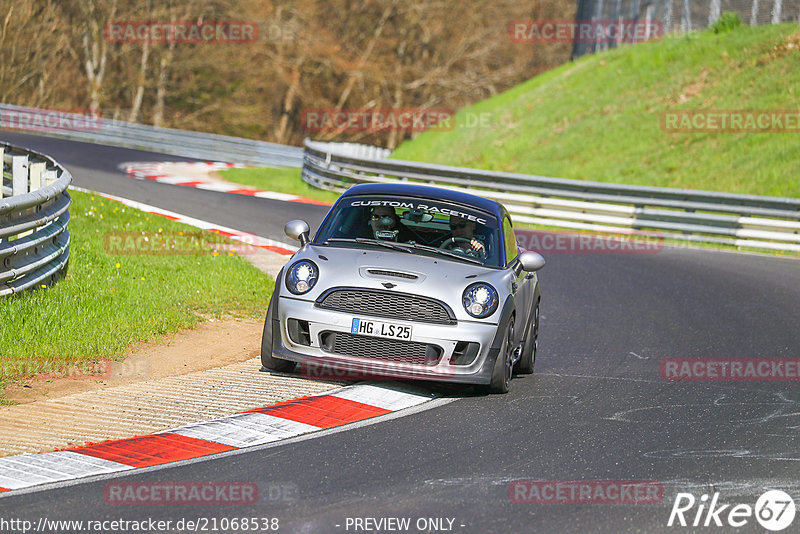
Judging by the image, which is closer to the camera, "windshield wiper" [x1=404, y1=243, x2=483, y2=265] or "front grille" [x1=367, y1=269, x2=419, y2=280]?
"front grille" [x1=367, y1=269, x2=419, y2=280]

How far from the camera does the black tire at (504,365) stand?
25.3ft

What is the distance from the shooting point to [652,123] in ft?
95.3

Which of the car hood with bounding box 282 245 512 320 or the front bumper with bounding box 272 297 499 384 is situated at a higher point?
the car hood with bounding box 282 245 512 320

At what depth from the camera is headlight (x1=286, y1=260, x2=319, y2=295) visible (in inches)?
305

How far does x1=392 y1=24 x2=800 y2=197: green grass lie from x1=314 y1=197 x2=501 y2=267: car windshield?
1631 centimetres
